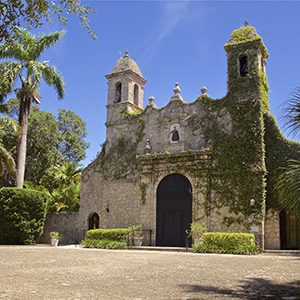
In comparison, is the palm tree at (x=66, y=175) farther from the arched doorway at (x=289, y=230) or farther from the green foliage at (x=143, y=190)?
the arched doorway at (x=289, y=230)

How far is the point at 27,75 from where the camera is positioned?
2200 centimetres

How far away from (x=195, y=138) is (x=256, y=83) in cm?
424

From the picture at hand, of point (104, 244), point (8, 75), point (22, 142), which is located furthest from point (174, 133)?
point (8, 75)

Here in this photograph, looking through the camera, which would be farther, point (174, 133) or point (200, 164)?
point (174, 133)

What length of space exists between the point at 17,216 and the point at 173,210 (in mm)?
8269

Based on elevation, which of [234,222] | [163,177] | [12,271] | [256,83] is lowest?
[12,271]

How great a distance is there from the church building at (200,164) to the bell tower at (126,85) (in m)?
0.10

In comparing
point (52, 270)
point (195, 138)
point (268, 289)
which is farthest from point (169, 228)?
point (268, 289)

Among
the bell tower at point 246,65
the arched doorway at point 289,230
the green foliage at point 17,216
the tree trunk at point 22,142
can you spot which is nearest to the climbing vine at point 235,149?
the bell tower at point 246,65

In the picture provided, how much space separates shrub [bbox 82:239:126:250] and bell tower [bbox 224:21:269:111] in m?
9.60

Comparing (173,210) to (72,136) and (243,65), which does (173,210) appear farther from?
(72,136)

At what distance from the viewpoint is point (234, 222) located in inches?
701

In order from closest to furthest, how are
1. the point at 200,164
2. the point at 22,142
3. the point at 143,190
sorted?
the point at 200,164 < the point at 143,190 < the point at 22,142

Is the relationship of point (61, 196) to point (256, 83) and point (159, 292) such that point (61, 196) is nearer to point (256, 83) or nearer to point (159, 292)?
point (256, 83)
